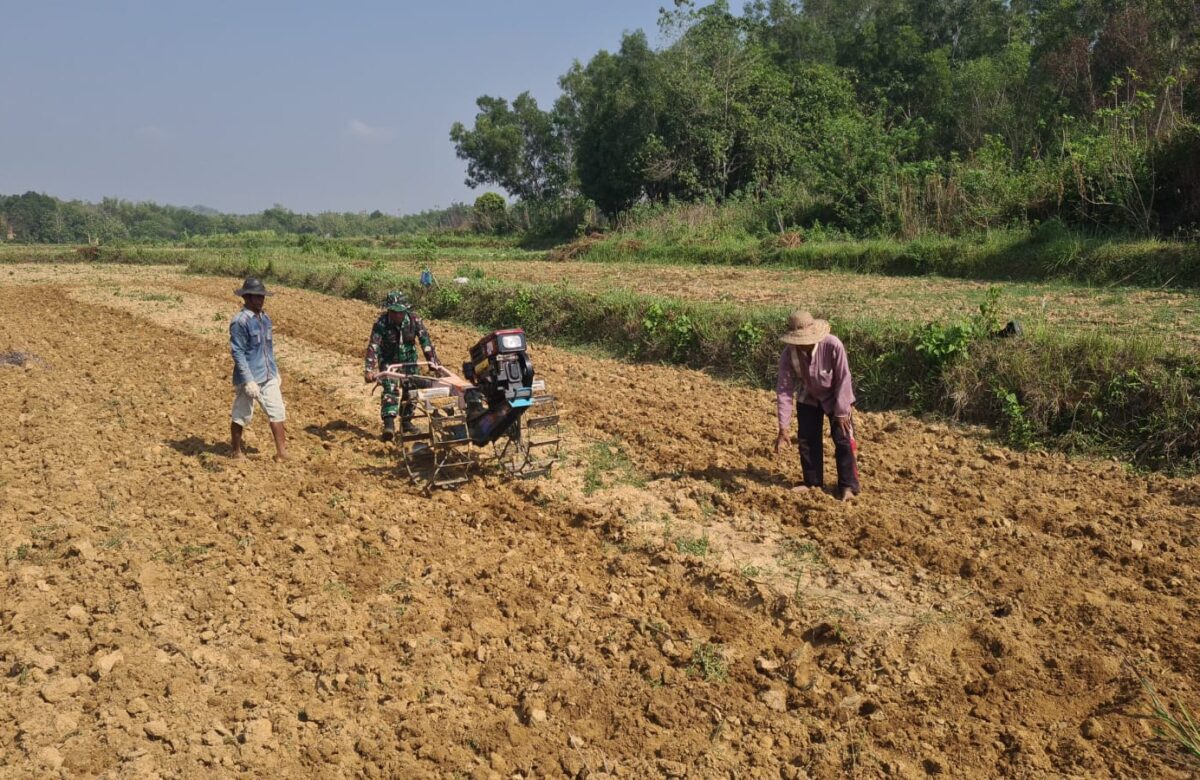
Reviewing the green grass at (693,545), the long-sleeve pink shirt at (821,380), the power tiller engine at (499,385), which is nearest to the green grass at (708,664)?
the green grass at (693,545)

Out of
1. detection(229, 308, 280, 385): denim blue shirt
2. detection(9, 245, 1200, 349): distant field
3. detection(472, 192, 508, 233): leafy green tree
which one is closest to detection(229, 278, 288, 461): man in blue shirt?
detection(229, 308, 280, 385): denim blue shirt

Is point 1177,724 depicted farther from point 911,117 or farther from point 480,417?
point 911,117

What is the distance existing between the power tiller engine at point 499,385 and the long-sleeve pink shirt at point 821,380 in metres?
1.92

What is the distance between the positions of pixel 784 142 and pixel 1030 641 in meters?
27.9

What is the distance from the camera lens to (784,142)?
30.0 meters

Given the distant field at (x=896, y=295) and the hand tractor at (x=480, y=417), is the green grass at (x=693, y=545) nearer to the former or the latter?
the hand tractor at (x=480, y=417)

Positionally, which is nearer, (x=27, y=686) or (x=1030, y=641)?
(x=27, y=686)

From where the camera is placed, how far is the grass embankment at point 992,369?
6.88 m

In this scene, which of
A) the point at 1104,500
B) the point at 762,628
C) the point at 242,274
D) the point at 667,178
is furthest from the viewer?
the point at 667,178

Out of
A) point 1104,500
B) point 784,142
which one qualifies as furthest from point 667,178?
point 1104,500

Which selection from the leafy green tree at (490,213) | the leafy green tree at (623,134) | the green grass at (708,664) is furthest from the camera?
the leafy green tree at (490,213)

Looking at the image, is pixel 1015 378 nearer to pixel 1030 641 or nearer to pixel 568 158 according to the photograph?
pixel 1030 641

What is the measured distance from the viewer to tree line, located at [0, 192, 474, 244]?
7656 centimetres

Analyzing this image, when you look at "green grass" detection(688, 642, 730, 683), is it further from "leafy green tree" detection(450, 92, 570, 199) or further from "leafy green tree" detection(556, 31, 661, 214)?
"leafy green tree" detection(450, 92, 570, 199)
